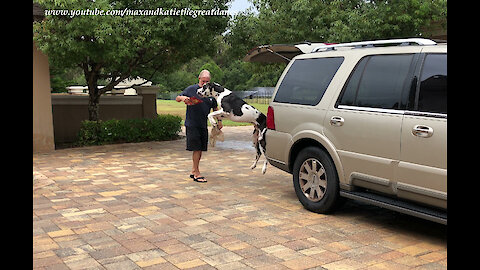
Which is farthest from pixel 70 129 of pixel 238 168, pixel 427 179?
pixel 427 179

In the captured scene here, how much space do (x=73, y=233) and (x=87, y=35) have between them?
6.58 meters

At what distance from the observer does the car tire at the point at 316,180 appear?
17.9 ft

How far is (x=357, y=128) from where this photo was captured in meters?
5.09

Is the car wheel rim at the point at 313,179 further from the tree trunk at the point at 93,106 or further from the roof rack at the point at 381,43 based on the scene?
the tree trunk at the point at 93,106

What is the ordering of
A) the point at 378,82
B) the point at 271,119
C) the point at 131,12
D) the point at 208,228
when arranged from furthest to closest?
1. the point at 131,12
2. the point at 271,119
3. the point at 208,228
4. the point at 378,82

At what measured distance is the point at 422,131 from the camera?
441cm

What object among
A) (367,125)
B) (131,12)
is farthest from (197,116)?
(131,12)

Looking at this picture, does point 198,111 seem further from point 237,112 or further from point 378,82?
point 378,82

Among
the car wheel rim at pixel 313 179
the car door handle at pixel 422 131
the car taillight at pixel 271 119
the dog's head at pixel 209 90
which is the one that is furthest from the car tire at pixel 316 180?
the dog's head at pixel 209 90

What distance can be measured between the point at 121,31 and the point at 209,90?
428 cm

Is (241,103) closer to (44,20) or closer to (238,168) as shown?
(238,168)

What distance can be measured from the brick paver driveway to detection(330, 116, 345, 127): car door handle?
116cm

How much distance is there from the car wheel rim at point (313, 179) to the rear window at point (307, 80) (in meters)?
0.78

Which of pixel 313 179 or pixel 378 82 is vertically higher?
pixel 378 82
